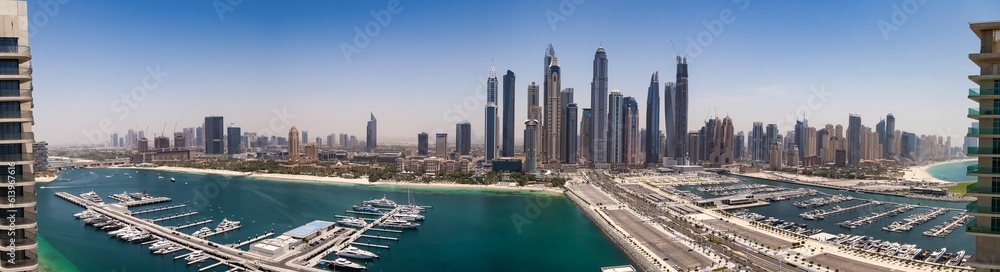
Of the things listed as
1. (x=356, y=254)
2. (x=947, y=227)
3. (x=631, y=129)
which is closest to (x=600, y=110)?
(x=631, y=129)

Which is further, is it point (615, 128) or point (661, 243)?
point (615, 128)

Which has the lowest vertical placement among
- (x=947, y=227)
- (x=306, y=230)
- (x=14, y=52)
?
(x=947, y=227)

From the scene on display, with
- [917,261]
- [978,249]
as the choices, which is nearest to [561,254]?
[917,261]

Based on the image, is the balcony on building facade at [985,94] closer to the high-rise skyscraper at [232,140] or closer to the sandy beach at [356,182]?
the sandy beach at [356,182]

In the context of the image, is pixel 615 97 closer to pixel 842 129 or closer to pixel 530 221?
pixel 842 129

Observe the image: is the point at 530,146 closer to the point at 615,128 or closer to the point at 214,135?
the point at 615,128

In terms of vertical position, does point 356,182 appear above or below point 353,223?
below

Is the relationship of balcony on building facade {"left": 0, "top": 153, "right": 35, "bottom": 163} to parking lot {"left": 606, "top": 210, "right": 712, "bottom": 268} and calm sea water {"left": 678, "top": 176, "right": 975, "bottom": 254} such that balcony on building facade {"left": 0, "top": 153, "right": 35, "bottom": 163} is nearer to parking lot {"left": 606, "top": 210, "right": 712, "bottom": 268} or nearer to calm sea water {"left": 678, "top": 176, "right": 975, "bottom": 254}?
parking lot {"left": 606, "top": 210, "right": 712, "bottom": 268}
